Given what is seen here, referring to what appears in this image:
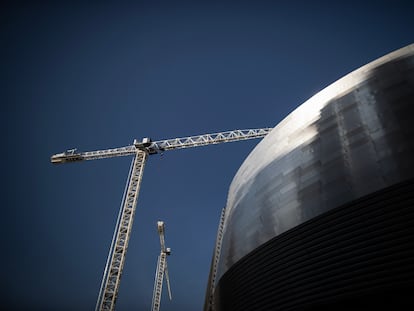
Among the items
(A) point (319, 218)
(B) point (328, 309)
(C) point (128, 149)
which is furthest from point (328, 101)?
(C) point (128, 149)

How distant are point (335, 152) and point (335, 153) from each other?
0.21 ft

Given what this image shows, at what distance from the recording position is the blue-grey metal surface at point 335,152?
11.7 m

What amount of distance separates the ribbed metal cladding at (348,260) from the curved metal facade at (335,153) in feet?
2.26

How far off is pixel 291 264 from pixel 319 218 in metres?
2.79

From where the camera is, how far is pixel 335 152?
13953 millimetres

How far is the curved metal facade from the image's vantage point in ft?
38.4

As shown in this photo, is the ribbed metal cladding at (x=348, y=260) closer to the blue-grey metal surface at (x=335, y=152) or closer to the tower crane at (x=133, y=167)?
the blue-grey metal surface at (x=335, y=152)

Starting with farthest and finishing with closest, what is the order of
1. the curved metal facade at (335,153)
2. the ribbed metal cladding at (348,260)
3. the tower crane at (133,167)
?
the tower crane at (133,167)
the curved metal facade at (335,153)
the ribbed metal cladding at (348,260)

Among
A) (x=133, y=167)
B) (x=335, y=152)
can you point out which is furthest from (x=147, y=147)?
(x=335, y=152)

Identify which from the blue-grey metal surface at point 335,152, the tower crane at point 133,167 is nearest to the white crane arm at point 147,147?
the tower crane at point 133,167

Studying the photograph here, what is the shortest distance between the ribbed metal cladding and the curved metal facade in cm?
→ 69

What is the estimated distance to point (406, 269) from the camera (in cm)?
919

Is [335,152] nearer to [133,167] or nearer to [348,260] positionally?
[348,260]

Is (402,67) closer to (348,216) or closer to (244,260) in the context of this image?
(348,216)
